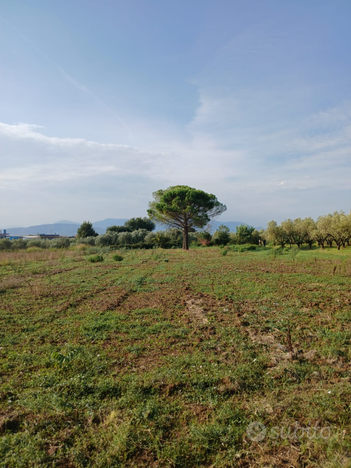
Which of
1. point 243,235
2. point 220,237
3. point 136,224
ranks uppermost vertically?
point 136,224

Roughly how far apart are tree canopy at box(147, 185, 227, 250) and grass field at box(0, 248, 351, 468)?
2576cm

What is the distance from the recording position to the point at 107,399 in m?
3.23

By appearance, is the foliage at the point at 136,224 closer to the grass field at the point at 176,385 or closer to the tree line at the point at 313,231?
the tree line at the point at 313,231

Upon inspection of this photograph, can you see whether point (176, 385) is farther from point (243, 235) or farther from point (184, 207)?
point (243, 235)

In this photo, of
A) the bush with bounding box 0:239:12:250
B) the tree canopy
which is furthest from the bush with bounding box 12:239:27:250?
the tree canopy

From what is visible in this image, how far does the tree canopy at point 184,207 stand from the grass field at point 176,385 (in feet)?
84.5

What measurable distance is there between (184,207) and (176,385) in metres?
30.3

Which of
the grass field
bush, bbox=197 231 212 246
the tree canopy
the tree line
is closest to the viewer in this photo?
the grass field

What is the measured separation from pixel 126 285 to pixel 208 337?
6.02 meters

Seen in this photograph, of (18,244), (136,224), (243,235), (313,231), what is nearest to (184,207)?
(243,235)

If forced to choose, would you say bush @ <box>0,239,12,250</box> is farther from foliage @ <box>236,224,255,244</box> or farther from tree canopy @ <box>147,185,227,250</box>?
foliage @ <box>236,224,255,244</box>

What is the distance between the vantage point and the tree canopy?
106ft

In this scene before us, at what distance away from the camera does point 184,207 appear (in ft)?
109

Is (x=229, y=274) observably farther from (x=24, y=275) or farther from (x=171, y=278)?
(x=24, y=275)
